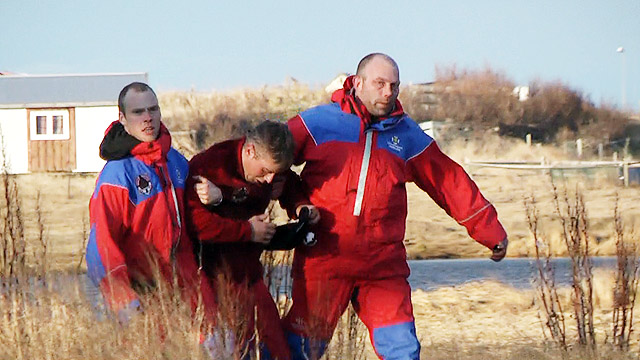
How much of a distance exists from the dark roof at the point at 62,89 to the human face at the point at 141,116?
27880 millimetres

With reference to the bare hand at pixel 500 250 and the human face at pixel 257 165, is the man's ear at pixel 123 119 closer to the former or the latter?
the human face at pixel 257 165

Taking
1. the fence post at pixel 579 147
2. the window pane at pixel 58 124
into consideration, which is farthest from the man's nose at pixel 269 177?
the fence post at pixel 579 147

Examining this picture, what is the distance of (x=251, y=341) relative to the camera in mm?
6691

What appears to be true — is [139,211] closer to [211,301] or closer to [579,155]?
[211,301]

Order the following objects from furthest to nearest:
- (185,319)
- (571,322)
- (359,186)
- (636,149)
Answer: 1. (636,149)
2. (571,322)
3. (359,186)
4. (185,319)

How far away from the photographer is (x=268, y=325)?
684cm

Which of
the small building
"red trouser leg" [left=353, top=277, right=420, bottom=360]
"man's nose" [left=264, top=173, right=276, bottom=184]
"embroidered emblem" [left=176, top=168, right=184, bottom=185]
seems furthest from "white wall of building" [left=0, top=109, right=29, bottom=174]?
"man's nose" [left=264, top=173, right=276, bottom=184]

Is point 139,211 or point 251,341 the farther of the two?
point 251,341

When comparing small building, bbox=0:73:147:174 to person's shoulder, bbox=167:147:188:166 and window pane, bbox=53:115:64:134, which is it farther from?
person's shoulder, bbox=167:147:188:166

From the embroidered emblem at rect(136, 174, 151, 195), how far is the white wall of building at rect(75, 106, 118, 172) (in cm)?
2690

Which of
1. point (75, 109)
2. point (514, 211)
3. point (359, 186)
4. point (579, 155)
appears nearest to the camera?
point (359, 186)

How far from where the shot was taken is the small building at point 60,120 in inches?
1313

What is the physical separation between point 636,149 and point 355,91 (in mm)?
35148

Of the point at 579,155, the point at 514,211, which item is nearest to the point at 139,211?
the point at 514,211
